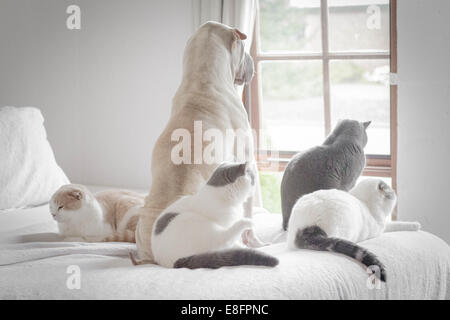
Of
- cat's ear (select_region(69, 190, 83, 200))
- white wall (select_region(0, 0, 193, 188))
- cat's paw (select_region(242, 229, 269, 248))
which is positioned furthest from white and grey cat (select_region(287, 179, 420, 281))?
white wall (select_region(0, 0, 193, 188))

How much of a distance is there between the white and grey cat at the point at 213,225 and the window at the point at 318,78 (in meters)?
1.23

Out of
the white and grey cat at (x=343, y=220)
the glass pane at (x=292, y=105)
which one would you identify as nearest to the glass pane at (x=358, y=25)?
the glass pane at (x=292, y=105)

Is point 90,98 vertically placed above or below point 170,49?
below

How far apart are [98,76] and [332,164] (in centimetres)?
181

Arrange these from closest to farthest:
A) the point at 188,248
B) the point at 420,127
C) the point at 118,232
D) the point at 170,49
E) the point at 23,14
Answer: the point at 188,248 → the point at 118,232 → the point at 420,127 → the point at 170,49 → the point at 23,14

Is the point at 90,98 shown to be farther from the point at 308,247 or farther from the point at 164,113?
the point at 308,247

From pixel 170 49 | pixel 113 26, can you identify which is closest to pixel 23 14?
pixel 113 26

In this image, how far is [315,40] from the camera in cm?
288

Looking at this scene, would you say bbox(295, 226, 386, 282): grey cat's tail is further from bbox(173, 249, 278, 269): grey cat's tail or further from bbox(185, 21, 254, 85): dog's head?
bbox(185, 21, 254, 85): dog's head

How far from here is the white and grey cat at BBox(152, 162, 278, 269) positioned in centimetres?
151

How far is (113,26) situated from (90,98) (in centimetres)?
41

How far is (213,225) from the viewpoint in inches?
60.5

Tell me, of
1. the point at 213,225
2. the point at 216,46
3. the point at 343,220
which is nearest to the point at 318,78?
the point at 216,46

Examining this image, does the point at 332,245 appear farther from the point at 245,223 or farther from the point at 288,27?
the point at 288,27
